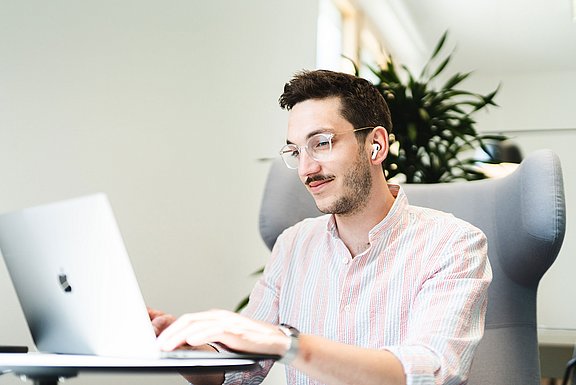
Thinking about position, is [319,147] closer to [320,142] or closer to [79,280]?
[320,142]

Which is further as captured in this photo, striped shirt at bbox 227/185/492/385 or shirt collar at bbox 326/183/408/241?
shirt collar at bbox 326/183/408/241

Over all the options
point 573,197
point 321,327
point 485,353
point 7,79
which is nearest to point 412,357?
point 321,327

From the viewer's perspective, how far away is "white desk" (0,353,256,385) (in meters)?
0.83

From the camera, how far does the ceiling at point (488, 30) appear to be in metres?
4.87

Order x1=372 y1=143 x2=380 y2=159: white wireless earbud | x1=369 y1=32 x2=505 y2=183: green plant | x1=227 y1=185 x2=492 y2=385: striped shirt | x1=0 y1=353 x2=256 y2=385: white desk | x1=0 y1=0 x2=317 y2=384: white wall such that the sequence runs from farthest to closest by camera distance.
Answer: x1=369 y1=32 x2=505 y2=183: green plant, x1=0 y1=0 x2=317 y2=384: white wall, x1=372 y1=143 x2=380 y2=159: white wireless earbud, x1=227 y1=185 x2=492 y2=385: striped shirt, x1=0 y1=353 x2=256 y2=385: white desk

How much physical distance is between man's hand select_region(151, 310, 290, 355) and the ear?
0.70 metres

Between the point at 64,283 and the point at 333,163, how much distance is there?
63cm

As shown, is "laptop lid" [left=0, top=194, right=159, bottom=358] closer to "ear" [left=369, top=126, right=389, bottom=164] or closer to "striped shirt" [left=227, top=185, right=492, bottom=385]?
"striped shirt" [left=227, top=185, right=492, bottom=385]

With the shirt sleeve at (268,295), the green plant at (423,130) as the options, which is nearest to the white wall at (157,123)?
the green plant at (423,130)

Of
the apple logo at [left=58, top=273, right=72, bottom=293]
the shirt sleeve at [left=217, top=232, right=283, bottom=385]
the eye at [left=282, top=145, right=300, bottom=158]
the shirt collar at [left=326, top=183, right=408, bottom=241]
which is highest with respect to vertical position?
the eye at [left=282, top=145, right=300, bottom=158]

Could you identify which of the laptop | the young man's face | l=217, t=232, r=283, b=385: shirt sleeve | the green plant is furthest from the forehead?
the green plant

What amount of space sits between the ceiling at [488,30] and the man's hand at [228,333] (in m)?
4.08

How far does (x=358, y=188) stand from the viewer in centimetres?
148

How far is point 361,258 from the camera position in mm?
1446
